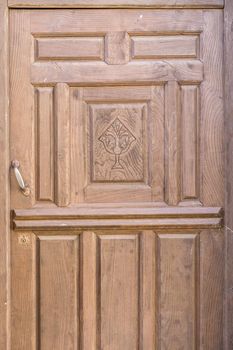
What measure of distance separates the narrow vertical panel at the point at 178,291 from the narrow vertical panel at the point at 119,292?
131mm

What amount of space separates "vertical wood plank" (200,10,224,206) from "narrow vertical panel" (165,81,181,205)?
0.41 feet

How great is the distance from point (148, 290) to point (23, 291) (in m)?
0.60

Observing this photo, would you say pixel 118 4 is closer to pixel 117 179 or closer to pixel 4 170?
pixel 117 179

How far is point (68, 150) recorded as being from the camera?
3.24 meters

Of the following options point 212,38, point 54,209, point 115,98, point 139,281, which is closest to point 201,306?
point 139,281

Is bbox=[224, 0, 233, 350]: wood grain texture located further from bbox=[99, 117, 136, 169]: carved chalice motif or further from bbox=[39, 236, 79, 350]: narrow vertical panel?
bbox=[39, 236, 79, 350]: narrow vertical panel

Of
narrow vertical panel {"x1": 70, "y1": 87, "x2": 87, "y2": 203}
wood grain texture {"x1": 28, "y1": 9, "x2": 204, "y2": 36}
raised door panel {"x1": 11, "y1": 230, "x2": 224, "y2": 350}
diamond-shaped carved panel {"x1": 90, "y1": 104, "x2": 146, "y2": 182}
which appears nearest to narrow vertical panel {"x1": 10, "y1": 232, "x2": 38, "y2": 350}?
raised door panel {"x1": 11, "y1": 230, "x2": 224, "y2": 350}

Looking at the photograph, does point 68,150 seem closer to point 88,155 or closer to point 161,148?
point 88,155

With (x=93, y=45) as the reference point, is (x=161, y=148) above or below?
below

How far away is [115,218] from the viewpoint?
3.23 metres

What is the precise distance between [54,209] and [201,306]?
2.80 ft

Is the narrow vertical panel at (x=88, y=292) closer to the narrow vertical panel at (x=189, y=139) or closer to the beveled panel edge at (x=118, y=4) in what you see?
the narrow vertical panel at (x=189, y=139)

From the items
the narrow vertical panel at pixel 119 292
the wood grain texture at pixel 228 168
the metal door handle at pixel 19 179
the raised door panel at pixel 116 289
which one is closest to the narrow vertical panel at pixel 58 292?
the raised door panel at pixel 116 289

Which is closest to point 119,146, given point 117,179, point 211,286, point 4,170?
point 117,179
